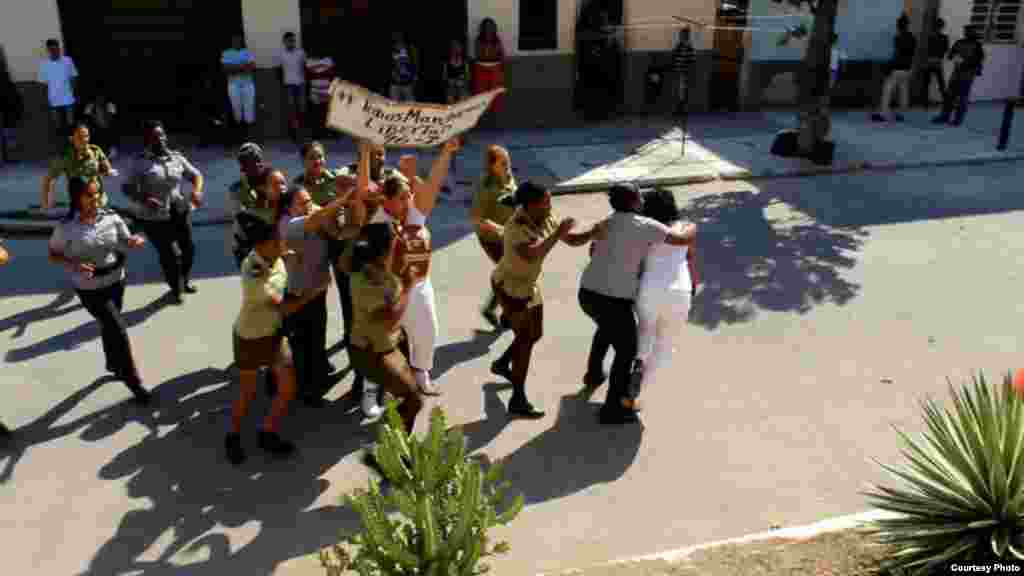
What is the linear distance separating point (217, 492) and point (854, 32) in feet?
48.9

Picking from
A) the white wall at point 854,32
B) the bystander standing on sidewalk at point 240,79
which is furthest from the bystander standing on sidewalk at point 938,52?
the bystander standing on sidewalk at point 240,79

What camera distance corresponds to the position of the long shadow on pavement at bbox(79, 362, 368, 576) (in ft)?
16.2

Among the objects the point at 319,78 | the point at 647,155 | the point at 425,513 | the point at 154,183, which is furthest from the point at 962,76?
the point at 425,513

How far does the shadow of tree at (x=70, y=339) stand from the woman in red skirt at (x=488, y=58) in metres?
7.50

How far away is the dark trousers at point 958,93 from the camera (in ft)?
50.0

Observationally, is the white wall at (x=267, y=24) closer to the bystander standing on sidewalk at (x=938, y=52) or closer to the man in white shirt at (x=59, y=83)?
the man in white shirt at (x=59, y=83)

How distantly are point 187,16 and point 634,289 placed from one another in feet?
35.1

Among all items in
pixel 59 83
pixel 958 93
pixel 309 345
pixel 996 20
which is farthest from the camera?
pixel 996 20

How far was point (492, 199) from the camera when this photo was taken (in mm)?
7027

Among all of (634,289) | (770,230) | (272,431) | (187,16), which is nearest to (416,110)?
(634,289)

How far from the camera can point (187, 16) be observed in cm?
1401

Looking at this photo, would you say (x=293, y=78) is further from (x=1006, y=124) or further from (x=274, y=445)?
(x=1006, y=124)

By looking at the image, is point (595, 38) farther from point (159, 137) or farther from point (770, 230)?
point (159, 137)

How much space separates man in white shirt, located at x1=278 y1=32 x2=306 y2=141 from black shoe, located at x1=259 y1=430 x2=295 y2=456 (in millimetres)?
8844
